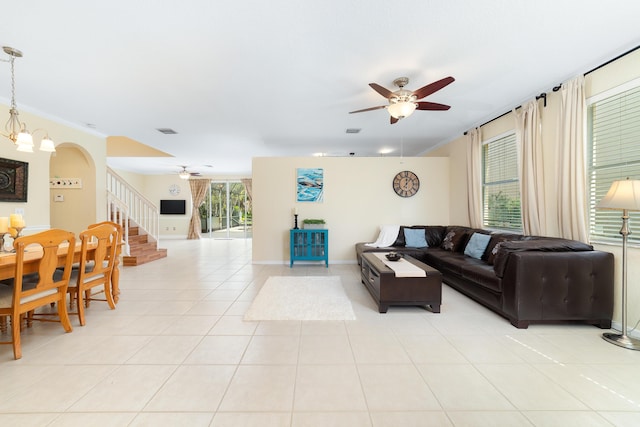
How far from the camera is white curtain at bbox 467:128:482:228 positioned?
4.95m

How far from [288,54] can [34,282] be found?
350 centimetres

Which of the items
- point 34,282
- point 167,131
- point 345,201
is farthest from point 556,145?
point 167,131

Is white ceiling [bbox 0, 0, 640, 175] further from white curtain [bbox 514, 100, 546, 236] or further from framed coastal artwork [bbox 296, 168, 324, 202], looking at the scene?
framed coastal artwork [bbox 296, 168, 324, 202]

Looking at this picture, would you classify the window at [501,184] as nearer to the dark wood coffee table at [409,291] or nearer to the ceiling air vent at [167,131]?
the dark wood coffee table at [409,291]

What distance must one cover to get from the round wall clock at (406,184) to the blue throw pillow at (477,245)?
77.1 inches

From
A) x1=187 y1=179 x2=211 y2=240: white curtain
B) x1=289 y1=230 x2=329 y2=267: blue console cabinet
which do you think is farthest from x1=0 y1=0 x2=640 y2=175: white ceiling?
x1=187 y1=179 x2=211 y2=240: white curtain

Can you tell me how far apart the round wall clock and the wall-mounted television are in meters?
8.78

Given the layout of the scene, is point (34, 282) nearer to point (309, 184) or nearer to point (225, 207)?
point (309, 184)

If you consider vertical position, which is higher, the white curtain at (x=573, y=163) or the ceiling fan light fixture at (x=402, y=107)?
the ceiling fan light fixture at (x=402, y=107)

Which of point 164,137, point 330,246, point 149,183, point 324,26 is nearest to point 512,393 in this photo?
point 324,26

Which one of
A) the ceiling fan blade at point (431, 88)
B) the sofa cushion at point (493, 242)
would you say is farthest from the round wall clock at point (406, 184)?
the ceiling fan blade at point (431, 88)

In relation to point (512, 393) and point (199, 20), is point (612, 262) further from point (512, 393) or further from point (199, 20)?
point (199, 20)

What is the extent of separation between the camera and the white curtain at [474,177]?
4.95 meters

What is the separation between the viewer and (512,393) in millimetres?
1746
